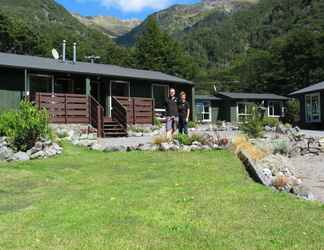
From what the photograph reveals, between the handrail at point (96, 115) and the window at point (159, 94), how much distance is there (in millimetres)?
6144

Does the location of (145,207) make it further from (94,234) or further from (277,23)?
(277,23)

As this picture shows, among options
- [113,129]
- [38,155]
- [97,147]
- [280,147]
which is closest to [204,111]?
[113,129]

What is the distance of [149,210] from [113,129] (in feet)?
48.6

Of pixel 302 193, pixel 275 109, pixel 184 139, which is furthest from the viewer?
pixel 275 109

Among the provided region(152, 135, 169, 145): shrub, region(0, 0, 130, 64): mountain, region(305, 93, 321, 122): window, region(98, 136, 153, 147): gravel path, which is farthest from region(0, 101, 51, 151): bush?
region(0, 0, 130, 64): mountain

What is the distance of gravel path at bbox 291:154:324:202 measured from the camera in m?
9.41

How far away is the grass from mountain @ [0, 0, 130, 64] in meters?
44.8

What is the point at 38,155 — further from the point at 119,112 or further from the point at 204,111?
the point at 204,111

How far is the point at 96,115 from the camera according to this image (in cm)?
2133

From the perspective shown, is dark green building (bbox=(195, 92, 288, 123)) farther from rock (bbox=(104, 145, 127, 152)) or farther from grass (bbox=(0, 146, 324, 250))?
grass (bbox=(0, 146, 324, 250))

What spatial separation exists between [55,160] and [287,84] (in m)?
48.0

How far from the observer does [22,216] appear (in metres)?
6.31

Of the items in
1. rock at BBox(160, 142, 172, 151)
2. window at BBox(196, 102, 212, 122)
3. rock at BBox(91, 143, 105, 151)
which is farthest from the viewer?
window at BBox(196, 102, 212, 122)

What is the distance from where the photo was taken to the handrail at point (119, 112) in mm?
22156
